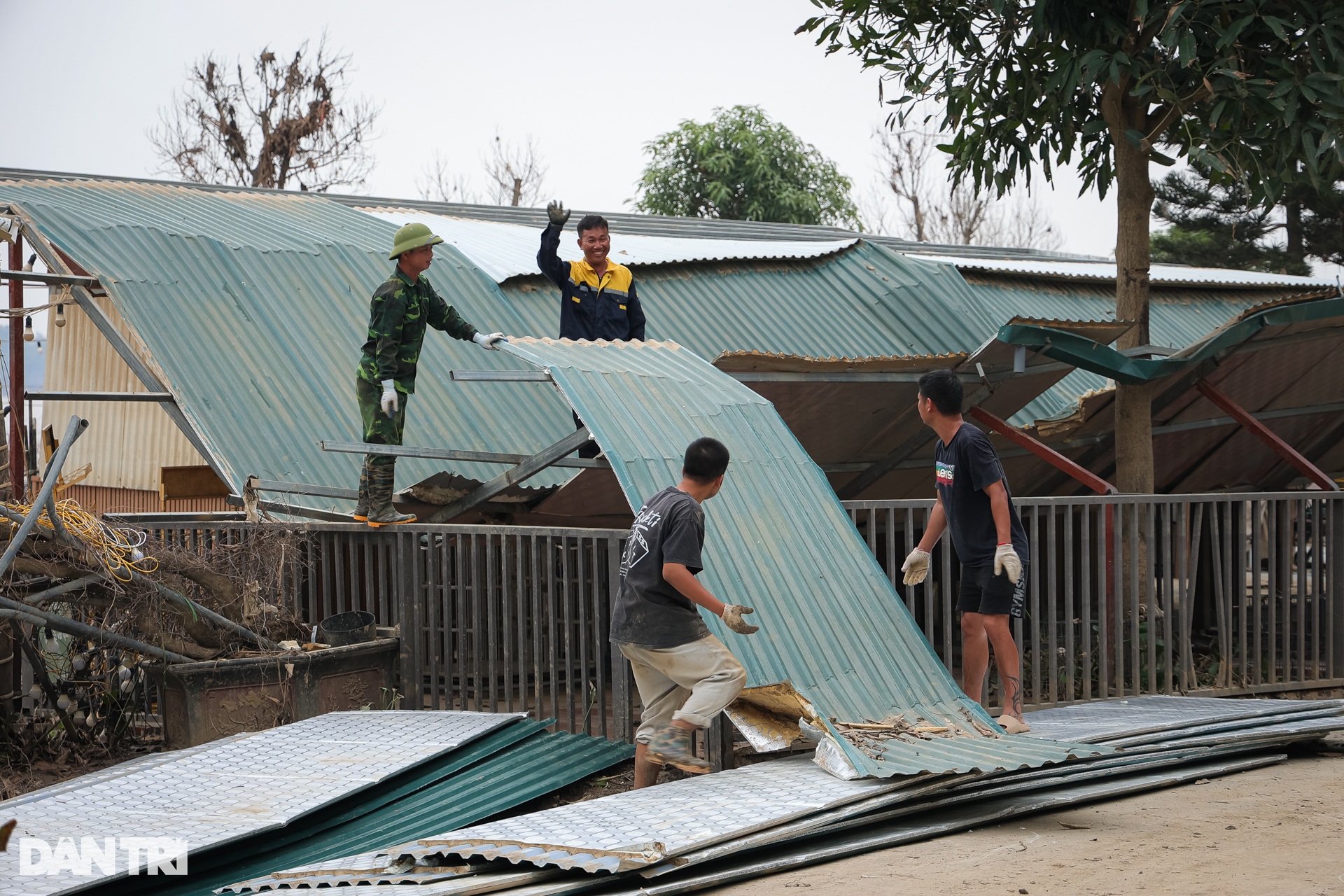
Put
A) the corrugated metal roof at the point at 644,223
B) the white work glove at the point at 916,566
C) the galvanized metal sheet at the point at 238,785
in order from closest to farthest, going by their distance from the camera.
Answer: the galvanized metal sheet at the point at 238,785
the white work glove at the point at 916,566
the corrugated metal roof at the point at 644,223

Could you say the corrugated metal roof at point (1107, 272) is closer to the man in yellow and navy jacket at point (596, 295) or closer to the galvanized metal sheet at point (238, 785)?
the man in yellow and navy jacket at point (596, 295)

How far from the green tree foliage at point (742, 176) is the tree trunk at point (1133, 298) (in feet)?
80.1

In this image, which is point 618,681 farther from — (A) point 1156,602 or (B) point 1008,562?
(A) point 1156,602

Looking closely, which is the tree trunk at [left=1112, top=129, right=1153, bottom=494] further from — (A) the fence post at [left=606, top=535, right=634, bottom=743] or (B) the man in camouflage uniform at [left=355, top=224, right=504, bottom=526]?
(B) the man in camouflage uniform at [left=355, top=224, right=504, bottom=526]

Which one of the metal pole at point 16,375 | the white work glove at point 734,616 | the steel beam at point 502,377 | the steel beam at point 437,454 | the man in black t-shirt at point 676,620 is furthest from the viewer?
the metal pole at point 16,375

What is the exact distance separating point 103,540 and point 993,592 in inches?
183

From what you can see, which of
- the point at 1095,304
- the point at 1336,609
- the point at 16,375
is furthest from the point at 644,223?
the point at 1336,609

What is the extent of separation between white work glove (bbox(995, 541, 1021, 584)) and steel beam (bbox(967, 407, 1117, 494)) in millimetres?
2491

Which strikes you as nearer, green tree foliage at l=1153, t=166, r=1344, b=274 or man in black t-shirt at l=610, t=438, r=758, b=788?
man in black t-shirt at l=610, t=438, r=758, b=788

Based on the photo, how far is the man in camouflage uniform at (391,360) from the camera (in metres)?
7.88

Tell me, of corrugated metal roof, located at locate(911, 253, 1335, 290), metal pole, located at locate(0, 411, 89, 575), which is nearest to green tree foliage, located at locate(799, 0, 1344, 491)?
corrugated metal roof, located at locate(911, 253, 1335, 290)

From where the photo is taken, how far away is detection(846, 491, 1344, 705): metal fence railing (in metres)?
7.51

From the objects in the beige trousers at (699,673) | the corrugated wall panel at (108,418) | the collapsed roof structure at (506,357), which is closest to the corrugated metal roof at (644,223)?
the collapsed roof structure at (506,357)

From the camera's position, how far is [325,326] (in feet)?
34.6
